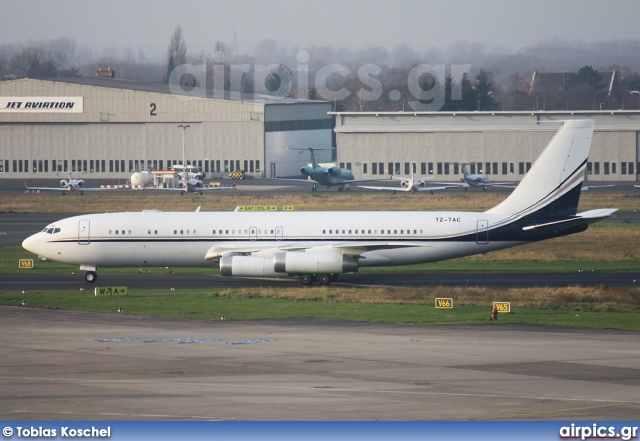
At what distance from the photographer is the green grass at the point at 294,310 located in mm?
37031

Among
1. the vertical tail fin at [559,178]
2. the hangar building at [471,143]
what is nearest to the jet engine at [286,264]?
the vertical tail fin at [559,178]

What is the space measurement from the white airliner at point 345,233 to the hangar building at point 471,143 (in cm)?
8382

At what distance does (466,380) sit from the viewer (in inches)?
989

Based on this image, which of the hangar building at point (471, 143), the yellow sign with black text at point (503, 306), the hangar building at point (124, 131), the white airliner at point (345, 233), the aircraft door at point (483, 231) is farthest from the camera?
the hangar building at point (124, 131)

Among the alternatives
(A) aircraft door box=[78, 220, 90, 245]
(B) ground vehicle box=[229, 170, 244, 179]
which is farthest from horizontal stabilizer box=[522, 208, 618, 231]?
(B) ground vehicle box=[229, 170, 244, 179]

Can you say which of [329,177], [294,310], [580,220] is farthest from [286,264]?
[329,177]

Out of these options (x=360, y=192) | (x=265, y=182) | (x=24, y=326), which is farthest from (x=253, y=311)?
(x=265, y=182)

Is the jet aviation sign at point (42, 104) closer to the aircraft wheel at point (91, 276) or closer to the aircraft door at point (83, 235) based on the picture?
the aircraft door at point (83, 235)

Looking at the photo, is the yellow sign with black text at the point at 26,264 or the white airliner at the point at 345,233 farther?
the yellow sign with black text at the point at 26,264

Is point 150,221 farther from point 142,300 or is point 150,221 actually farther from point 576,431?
point 576,431

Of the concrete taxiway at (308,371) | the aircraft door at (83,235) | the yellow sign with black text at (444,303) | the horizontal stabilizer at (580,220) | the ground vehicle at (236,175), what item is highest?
the ground vehicle at (236,175)

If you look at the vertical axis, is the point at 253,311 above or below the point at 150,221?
below

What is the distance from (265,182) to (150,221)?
288 feet

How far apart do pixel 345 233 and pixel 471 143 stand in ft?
290
